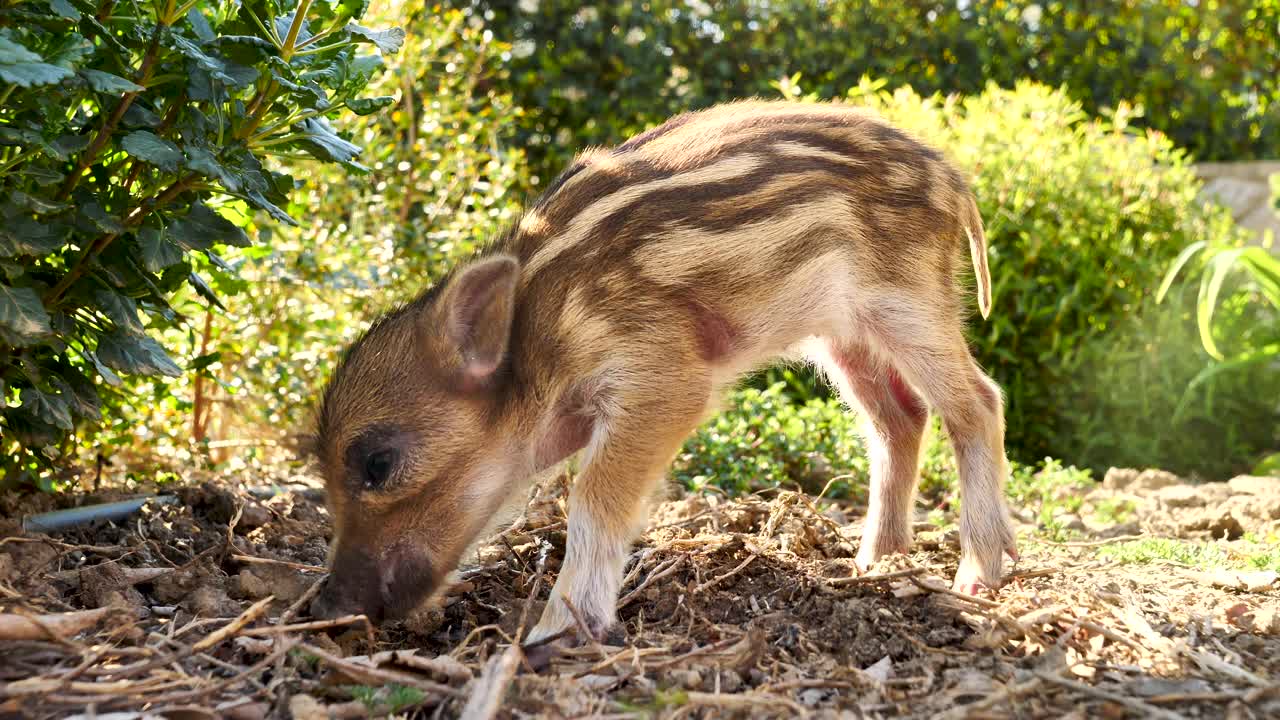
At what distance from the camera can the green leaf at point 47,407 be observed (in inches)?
134

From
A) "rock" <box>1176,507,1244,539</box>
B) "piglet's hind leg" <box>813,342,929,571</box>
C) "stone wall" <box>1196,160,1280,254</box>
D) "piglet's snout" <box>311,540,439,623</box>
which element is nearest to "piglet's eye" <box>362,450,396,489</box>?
"piglet's snout" <box>311,540,439,623</box>

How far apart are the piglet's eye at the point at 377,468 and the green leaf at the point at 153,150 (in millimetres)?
973

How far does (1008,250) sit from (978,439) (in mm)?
2820

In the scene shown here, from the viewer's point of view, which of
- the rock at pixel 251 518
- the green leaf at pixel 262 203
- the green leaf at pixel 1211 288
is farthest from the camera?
the green leaf at pixel 1211 288

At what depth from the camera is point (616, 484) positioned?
354 cm

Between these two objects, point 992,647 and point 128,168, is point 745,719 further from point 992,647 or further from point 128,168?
point 128,168

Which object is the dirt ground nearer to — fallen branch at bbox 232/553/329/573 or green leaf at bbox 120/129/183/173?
fallen branch at bbox 232/553/329/573

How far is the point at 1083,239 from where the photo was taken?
21.7ft

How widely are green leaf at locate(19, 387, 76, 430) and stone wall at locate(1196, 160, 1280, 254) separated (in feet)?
30.0

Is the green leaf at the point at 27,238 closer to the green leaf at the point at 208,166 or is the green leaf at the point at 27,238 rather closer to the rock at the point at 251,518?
the green leaf at the point at 208,166

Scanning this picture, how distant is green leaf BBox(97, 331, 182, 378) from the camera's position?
3455 millimetres

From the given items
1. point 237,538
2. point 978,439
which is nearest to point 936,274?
point 978,439

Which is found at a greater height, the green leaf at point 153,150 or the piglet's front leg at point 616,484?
the green leaf at point 153,150

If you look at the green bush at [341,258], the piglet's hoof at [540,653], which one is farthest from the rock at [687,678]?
the green bush at [341,258]
